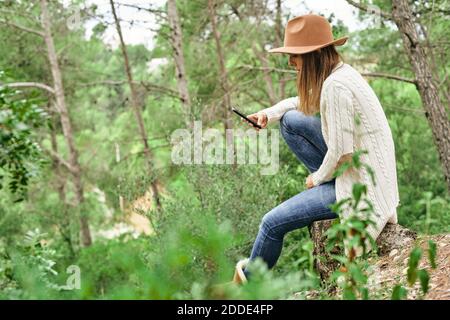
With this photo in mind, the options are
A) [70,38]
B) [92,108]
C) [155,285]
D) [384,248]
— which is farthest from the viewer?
[92,108]

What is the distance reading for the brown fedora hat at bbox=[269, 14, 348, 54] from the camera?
3.38 meters

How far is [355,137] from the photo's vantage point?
131 inches

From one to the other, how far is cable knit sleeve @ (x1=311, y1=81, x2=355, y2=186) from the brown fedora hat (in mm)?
263

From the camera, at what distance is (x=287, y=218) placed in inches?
131

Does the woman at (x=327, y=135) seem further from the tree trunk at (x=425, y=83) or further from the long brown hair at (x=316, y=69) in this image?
the tree trunk at (x=425, y=83)

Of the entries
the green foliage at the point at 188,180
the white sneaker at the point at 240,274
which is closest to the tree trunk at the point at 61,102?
the green foliage at the point at 188,180

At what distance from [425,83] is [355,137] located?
11.9 feet

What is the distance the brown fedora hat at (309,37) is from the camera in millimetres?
3377

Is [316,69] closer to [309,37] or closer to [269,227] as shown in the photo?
[309,37]

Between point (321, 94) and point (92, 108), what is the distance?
17601mm


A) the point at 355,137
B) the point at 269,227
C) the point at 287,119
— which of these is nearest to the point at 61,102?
the point at 287,119

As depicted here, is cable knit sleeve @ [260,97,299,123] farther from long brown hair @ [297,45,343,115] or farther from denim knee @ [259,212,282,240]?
denim knee @ [259,212,282,240]
